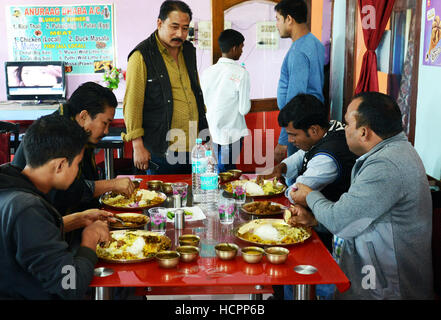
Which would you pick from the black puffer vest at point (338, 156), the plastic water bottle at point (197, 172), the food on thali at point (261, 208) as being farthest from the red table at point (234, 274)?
the plastic water bottle at point (197, 172)

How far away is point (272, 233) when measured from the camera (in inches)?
68.8

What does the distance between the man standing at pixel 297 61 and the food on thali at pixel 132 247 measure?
1.88 m

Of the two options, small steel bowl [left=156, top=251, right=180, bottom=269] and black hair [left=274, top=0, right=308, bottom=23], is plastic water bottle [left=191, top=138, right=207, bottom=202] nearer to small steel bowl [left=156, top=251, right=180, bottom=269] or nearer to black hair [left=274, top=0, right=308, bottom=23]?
small steel bowl [left=156, top=251, right=180, bottom=269]

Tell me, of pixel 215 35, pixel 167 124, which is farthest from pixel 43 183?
pixel 215 35

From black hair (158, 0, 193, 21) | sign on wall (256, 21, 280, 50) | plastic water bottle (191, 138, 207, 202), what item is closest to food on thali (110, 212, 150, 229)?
plastic water bottle (191, 138, 207, 202)

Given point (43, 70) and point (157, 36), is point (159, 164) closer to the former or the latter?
point (157, 36)

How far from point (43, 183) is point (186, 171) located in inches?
65.7

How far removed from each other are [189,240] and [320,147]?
0.90m

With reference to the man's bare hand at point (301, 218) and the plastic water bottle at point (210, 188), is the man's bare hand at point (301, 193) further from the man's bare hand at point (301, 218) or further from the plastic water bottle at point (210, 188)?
the plastic water bottle at point (210, 188)

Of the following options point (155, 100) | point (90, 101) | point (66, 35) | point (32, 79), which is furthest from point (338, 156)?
point (66, 35)

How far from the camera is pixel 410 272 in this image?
174cm

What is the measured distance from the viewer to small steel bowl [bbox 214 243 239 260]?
60.9 inches

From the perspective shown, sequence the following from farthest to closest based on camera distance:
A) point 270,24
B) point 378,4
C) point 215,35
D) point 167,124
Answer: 1. point 270,24
2. point 215,35
3. point 378,4
4. point 167,124

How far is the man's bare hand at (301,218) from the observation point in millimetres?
1882
